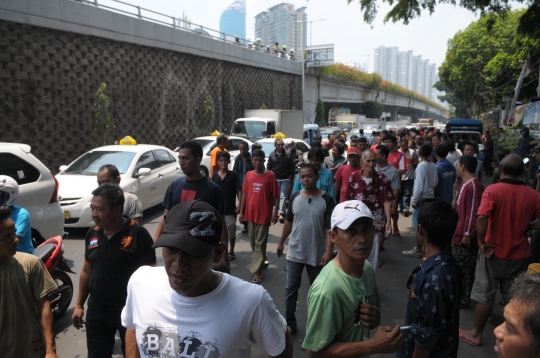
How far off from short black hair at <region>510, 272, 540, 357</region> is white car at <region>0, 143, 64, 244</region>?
5422 millimetres

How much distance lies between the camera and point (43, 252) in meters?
3.96

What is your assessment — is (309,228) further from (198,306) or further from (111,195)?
(198,306)

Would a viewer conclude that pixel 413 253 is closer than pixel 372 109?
Yes

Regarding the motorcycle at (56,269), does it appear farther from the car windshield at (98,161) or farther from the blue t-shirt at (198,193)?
the car windshield at (98,161)

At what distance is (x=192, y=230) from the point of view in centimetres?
153

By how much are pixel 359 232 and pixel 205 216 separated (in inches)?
38.5

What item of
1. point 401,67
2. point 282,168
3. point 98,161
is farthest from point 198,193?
point 401,67

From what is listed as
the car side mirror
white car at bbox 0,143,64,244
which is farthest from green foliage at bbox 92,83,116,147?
Result: white car at bbox 0,143,64,244

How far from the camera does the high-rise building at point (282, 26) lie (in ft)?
245

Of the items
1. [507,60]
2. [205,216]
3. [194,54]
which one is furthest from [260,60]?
[205,216]

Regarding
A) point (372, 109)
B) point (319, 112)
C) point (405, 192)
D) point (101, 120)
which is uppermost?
point (372, 109)

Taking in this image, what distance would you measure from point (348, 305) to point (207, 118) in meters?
19.6

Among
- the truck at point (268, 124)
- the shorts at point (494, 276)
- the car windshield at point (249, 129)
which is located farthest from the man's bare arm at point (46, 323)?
the car windshield at point (249, 129)

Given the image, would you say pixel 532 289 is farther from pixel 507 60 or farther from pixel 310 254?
→ pixel 507 60
